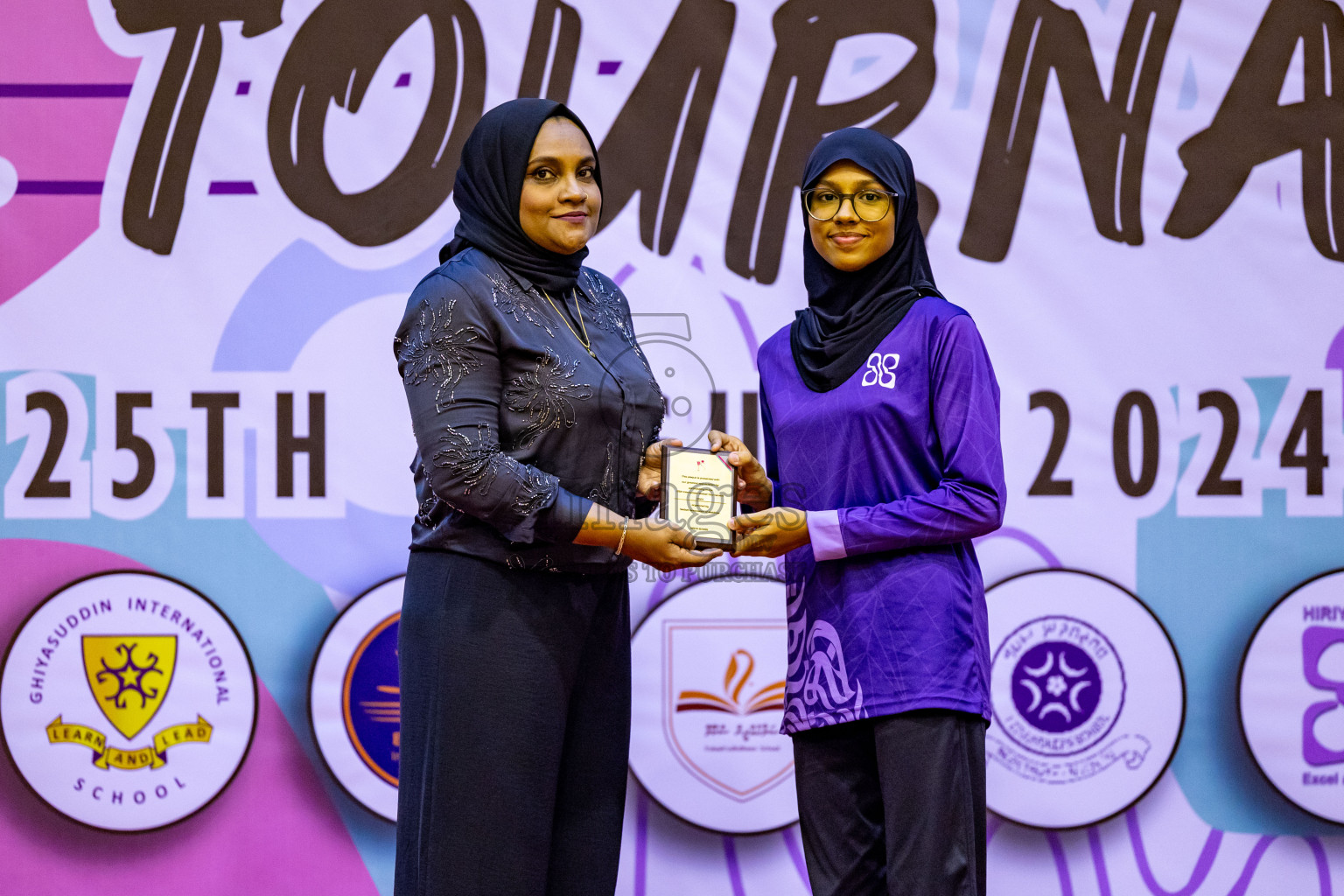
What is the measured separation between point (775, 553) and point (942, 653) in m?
0.30

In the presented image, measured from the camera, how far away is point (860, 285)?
182cm

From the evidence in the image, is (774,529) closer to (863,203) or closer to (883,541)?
(883,541)

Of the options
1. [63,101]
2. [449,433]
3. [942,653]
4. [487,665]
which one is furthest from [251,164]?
[942,653]

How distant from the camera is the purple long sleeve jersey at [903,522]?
5.52 ft

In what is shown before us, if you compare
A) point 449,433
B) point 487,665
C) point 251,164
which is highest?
point 251,164

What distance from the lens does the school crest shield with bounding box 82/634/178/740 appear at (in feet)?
8.80

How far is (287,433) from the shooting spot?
2678 millimetres

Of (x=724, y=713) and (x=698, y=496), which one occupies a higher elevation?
(x=698, y=496)

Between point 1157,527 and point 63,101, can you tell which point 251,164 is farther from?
point 1157,527

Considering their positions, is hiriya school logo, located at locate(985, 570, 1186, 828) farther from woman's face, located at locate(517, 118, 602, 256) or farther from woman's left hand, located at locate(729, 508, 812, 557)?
woman's face, located at locate(517, 118, 602, 256)

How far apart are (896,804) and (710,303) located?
1367 millimetres

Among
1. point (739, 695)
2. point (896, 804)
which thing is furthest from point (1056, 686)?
point (896, 804)

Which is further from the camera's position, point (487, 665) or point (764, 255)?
point (764, 255)

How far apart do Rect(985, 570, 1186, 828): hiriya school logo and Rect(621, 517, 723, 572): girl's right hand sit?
1.22 m
